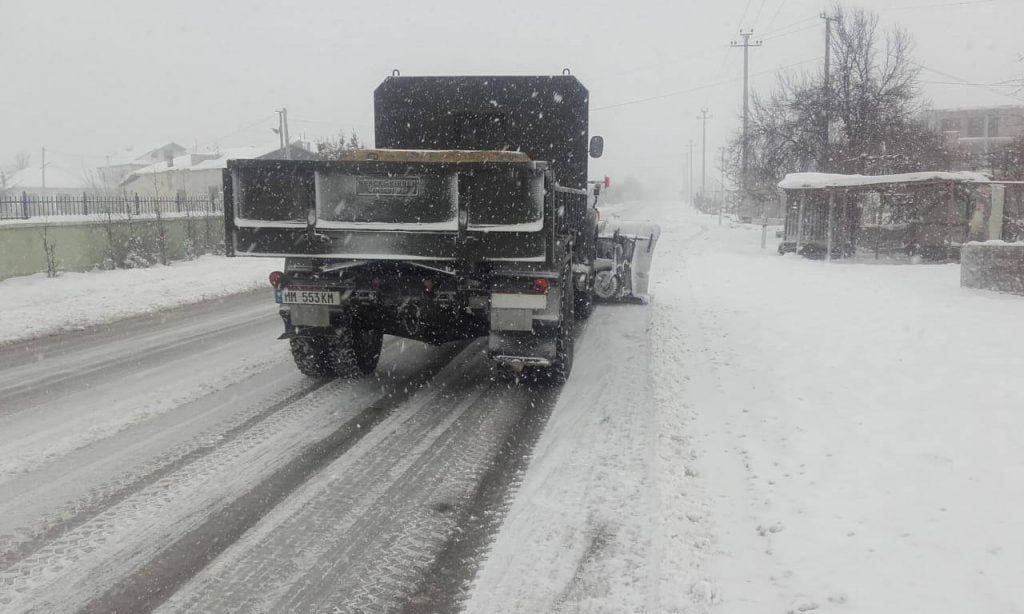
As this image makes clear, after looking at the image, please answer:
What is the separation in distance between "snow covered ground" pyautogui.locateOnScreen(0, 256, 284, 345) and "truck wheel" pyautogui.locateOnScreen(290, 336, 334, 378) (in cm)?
504

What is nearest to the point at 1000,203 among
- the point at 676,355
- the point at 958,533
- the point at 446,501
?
the point at 676,355

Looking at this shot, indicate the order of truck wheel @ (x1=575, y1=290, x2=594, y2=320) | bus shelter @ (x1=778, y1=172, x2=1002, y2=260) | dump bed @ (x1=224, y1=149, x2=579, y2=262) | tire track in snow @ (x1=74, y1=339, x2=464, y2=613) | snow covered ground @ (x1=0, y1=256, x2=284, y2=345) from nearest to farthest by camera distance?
tire track in snow @ (x1=74, y1=339, x2=464, y2=613) → dump bed @ (x1=224, y1=149, x2=579, y2=262) → truck wheel @ (x1=575, y1=290, x2=594, y2=320) → snow covered ground @ (x1=0, y1=256, x2=284, y2=345) → bus shelter @ (x1=778, y1=172, x2=1002, y2=260)

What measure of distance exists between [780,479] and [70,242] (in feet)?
57.7

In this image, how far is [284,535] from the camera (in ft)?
13.0

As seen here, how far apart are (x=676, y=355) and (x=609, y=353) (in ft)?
2.45

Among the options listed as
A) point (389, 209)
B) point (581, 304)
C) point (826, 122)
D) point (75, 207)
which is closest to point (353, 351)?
point (389, 209)

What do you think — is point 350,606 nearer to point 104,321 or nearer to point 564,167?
point 564,167

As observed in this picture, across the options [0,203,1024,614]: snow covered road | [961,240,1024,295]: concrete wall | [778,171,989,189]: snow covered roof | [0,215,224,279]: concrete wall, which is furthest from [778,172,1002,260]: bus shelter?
[0,215,224,279]: concrete wall

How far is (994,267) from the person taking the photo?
11.8 metres

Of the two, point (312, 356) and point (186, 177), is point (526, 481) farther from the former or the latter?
point (186, 177)

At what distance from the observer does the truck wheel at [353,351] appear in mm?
6873

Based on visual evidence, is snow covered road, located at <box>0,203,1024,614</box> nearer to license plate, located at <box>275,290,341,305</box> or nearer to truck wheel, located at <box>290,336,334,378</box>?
truck wheel, located at <box>290,336,334,378</box>

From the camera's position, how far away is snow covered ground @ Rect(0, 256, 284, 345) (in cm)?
1096

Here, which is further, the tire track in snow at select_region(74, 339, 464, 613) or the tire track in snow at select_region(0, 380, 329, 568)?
the tire track in snow at select_region(0, 380, 329, 568)
